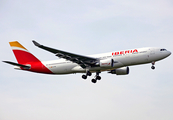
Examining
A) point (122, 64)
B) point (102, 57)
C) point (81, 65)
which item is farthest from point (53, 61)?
point (122, 64)

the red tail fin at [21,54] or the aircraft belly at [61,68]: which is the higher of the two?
the red tail fin at [21,54]

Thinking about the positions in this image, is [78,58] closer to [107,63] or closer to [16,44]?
[107,63]

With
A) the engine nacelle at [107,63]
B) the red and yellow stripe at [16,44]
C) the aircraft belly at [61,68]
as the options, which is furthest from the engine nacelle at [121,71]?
the red and yellow stripe at [16,44]

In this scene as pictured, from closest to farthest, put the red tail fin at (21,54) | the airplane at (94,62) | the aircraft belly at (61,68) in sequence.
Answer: the airplane at (94,62) → the aircraft belly at (61,68) → the red tail fin at (21,54)

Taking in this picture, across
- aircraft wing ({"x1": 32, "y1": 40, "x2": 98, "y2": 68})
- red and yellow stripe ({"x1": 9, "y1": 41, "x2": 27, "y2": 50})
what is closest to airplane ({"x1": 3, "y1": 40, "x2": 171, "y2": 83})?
aircraft wing ({"x1": 32, "y1": 40, "x2": 98, "y2": 68})

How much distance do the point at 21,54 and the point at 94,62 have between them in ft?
48.2

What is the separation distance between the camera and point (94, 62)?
46344 millimetres

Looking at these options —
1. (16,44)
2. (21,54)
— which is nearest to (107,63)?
(21,54)

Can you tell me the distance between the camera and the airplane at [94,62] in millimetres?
45031

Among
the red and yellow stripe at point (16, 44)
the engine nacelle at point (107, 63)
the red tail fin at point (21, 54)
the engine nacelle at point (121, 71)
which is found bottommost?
the engine nacelle at point (121, 71)

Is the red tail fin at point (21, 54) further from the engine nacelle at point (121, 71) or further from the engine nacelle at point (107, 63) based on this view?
the engine nacelle at point (121, 71)

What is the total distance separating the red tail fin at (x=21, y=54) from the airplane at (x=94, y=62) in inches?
39.4

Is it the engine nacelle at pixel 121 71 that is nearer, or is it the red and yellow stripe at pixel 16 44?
the engine nacelle at pixel 121 71

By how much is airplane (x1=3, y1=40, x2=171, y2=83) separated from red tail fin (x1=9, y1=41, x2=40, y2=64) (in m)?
1.00
